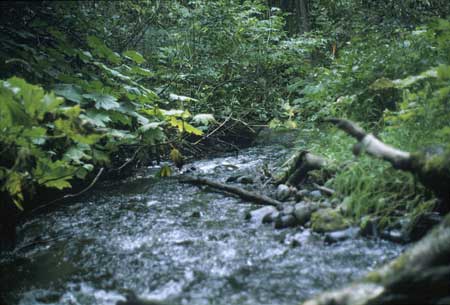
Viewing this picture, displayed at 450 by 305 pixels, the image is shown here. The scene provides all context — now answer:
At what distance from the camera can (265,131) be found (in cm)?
834

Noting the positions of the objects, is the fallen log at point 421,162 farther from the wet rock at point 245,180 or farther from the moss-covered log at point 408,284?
the wet rock at point 245,180

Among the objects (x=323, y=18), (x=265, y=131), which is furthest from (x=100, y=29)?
(x=323, y=18)

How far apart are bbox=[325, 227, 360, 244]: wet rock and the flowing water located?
0.06m

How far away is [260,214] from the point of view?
379 cm

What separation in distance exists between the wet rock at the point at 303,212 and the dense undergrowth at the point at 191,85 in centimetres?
29

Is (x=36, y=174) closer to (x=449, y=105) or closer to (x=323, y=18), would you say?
(x=449, y=105)

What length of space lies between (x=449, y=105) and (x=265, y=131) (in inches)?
188

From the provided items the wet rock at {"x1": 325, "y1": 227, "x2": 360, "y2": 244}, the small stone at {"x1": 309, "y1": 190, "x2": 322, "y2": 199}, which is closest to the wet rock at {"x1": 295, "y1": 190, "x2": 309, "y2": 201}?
the small stone at {"x1": 309, "y1": 190, "x2": 322, "y2": 199}

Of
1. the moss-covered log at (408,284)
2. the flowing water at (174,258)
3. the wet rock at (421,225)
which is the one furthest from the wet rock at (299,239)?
the moss-covered log at (408,284)

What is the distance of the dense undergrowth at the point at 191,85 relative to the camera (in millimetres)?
3250

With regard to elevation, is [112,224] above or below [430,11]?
below

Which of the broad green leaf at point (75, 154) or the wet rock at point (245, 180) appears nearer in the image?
the broad green leaf at point (75, 154)

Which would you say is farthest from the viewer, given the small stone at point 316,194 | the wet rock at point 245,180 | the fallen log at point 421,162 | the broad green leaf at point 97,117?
the wet rock at point 245,180

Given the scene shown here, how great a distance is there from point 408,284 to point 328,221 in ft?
4.36
